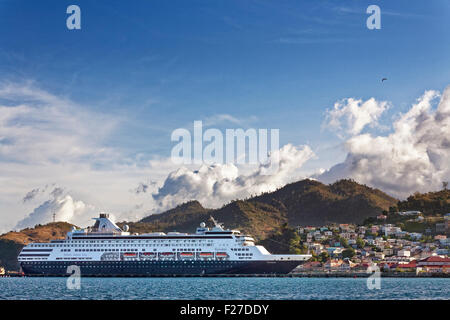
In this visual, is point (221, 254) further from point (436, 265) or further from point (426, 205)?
point (426, 205)

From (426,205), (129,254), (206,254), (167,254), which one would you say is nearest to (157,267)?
(167,254)

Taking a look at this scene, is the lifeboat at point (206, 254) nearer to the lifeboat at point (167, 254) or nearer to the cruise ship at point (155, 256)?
the cruise ship at point (155, 256)

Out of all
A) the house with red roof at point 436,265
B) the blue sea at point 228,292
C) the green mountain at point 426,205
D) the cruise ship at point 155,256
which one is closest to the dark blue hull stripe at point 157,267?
the cruise ship at point 155,256

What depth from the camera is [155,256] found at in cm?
10019

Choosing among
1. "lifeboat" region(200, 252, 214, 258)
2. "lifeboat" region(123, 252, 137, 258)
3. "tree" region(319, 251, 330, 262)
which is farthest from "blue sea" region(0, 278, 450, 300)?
"tree" region(319, 251, 330, 262)

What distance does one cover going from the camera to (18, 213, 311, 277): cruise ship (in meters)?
96.6

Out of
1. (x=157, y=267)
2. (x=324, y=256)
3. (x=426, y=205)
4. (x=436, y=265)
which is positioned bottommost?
(x=436, y=265)

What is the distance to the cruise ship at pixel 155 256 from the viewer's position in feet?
317

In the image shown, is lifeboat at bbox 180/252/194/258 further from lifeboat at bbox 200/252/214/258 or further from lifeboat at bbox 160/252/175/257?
lifeboat at bbox 200/252/214/258

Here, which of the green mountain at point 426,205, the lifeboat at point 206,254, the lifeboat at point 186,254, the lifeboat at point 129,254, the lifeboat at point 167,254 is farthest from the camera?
the green mountain at point 426,205
